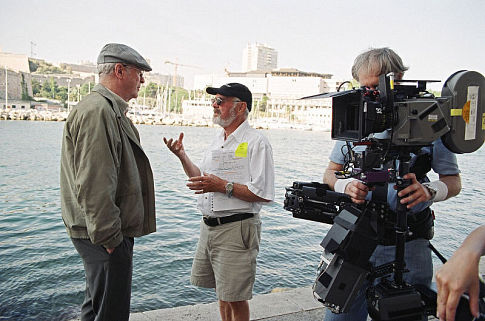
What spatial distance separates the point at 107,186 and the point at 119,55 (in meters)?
0.78

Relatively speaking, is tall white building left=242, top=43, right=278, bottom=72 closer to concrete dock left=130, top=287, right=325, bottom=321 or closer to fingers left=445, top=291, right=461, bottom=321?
concrete dock left=130, top=287, right=325, bottom=321

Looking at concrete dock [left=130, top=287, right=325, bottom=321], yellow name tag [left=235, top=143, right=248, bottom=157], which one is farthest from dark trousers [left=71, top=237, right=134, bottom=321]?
yellow name tag [left=235, top=143, right=248, bottom=157]

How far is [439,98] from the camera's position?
1.62m

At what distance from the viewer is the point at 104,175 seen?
6.61ft

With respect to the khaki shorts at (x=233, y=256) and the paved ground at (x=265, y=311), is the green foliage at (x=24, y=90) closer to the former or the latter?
the paved ground at (x=265, y=311)

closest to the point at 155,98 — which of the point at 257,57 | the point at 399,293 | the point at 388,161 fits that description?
the point at 257,57

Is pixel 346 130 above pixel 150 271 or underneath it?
above

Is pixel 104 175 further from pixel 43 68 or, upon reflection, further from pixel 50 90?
pixel 43 68

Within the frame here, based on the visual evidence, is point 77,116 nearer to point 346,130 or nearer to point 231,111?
point 231,111

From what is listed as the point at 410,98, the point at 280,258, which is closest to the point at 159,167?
the point at 280,258

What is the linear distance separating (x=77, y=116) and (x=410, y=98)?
5.13 feet

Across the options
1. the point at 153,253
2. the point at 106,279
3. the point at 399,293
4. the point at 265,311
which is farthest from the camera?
the point at 153,253

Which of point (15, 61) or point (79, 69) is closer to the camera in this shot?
point (15, 61)

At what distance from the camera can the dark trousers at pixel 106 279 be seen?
212cm
